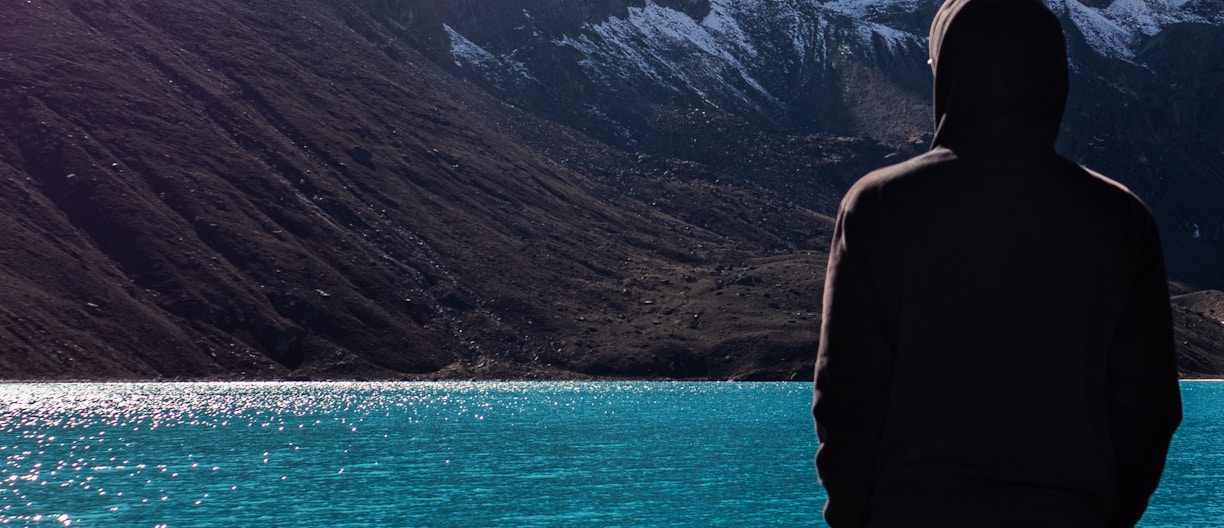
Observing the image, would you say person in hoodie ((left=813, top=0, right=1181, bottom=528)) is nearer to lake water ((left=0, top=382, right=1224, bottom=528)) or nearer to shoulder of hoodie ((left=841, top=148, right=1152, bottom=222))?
shoulder of hoodie ((left=841, top=148, right=1152, bottom=222))

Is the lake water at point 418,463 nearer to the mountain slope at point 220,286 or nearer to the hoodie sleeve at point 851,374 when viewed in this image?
the mountain slope at point 220,286

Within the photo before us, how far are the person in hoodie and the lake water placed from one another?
49.1 meters

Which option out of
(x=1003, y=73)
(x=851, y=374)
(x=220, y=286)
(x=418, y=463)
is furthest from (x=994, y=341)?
(x=220, y=286)

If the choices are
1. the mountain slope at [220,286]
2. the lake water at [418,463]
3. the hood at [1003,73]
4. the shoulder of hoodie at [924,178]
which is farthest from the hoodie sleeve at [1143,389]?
the mountain slope at [220,286]

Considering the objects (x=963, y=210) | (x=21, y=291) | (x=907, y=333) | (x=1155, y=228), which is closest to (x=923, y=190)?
(x=963, y=210)

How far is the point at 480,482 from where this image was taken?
68188 millimetres

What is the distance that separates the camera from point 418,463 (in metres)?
78.2

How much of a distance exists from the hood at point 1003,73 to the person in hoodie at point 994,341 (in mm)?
58

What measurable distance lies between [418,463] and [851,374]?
76.1 meters

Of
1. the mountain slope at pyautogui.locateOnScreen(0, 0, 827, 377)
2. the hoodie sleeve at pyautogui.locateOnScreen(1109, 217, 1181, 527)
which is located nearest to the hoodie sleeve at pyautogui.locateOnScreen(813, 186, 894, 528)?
the hoodie sleeve at pyautogui.locateOnScreen(1109, 217, 1181, 527)

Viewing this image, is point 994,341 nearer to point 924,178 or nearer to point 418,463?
point 924,178

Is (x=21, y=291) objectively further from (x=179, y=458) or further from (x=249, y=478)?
(x=249, y=478)

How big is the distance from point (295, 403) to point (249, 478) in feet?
224

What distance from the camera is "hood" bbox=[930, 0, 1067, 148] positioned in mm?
4234
